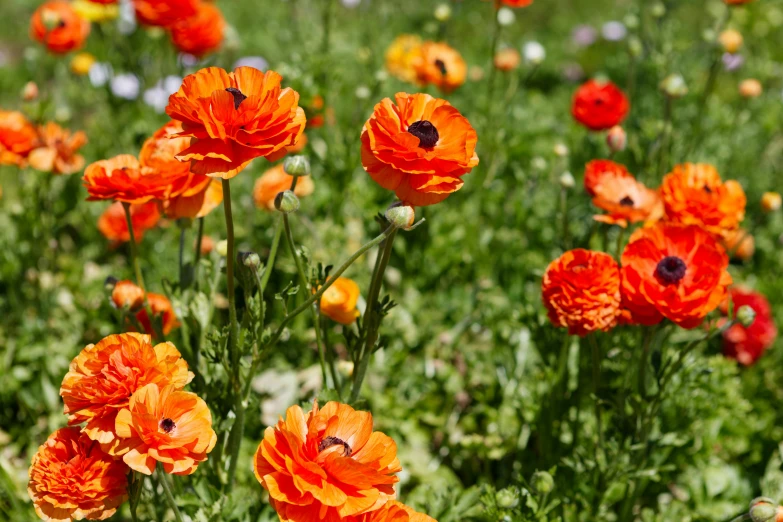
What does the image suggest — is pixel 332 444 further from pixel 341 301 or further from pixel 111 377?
pixel 341 301

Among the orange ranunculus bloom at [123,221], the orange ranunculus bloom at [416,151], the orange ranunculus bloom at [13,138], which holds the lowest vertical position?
the orange ranunculus bloom at [123,221]

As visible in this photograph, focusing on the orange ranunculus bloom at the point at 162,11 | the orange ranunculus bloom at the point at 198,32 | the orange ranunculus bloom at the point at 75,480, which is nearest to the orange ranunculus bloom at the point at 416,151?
the orange ranunculus bloom at the point at 75,480

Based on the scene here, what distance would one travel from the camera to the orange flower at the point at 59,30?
3225 mm

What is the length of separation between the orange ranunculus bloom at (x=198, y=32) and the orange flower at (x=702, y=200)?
2.24 meters

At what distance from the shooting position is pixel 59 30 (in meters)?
3.31

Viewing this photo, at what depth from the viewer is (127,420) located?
1.35m

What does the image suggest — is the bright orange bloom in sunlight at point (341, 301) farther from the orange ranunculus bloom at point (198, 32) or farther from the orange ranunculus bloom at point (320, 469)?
the orange ranunculus bloom at point (198, 32)

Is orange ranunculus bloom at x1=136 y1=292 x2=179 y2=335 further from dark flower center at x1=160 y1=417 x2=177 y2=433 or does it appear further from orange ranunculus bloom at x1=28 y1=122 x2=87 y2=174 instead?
orange ranunculus bloom at x1=28 y1=122 x2=87 y2=174

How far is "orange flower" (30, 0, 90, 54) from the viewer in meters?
3.22

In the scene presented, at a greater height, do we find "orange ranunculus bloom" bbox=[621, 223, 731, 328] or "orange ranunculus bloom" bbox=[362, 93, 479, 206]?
"orange ranunculus bloom" bbox=[362, 93, 479, 206]

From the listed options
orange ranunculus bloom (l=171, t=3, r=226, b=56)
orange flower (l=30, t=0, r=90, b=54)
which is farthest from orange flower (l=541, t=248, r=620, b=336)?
orange flower (l=30, t=0, r=90, b=54)

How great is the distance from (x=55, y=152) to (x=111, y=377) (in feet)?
4.85

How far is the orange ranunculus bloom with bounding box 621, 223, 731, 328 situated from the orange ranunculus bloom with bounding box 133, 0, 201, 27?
2.25 metres

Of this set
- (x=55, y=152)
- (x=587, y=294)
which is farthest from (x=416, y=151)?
(x=55, y=152)
